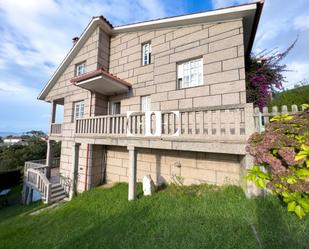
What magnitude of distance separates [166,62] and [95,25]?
5369 mm

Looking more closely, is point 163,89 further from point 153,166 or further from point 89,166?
point 89,166

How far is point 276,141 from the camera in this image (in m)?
2.62

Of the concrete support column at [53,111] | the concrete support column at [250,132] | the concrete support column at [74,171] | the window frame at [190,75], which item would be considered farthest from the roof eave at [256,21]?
the concrete support column at [53,111]

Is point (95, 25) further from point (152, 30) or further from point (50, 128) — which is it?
point (50, 128)

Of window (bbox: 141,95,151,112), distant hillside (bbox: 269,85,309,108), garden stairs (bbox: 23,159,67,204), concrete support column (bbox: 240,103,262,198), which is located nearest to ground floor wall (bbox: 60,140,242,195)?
garden stairs (bbox: 23,159,67,204)

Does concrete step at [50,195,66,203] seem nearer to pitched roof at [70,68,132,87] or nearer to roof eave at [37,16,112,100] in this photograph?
pitched roof at [70,68,132,87]

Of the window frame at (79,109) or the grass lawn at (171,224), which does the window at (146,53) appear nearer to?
the window frame at (79,109)

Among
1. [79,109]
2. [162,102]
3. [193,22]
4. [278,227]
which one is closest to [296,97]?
[278,227]

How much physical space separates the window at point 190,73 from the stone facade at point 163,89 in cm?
24

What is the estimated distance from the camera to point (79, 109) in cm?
1068

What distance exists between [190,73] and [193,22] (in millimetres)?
2207

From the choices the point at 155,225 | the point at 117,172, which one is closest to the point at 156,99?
the point at 117,172

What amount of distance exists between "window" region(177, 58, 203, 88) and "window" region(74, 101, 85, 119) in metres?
6.44

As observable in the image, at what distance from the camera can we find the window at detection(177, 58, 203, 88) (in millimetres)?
7063
